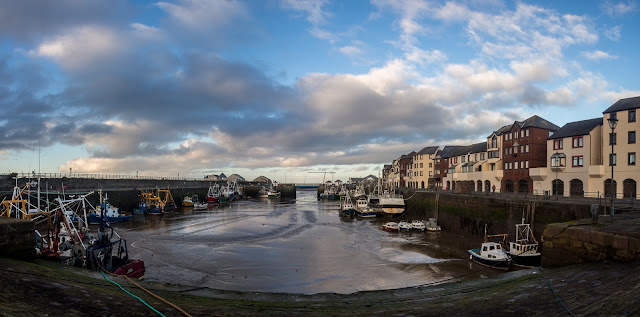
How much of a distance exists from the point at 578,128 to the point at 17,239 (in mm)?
56122

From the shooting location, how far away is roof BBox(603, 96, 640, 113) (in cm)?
3662

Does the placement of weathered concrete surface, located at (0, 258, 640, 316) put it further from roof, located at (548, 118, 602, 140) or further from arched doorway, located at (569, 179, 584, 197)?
roof, located at (548, 118, 602, 140)

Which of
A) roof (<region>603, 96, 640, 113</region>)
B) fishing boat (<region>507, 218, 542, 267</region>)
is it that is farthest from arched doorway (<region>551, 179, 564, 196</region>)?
fishing boat (<region>507, 218, 542, 267</region>)

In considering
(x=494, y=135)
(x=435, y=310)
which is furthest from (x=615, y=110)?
(x=435, y=310)

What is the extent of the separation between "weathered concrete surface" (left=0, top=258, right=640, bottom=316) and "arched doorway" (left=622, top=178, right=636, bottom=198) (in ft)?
105

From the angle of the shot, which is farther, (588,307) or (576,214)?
(576,214)

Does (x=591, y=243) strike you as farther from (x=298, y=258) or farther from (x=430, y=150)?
(x=430, y=150)

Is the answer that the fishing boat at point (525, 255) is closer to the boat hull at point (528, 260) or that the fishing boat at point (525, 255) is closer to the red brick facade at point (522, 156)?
the boat hull at point (528, 260)

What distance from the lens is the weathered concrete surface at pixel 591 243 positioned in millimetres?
12484

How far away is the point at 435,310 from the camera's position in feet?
30.2

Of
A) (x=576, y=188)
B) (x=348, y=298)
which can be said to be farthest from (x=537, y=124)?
(x=348, y=298)

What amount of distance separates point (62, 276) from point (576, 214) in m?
33.8

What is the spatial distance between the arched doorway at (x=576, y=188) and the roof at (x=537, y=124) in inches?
477

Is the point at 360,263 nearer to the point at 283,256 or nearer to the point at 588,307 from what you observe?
the point at 283,256
